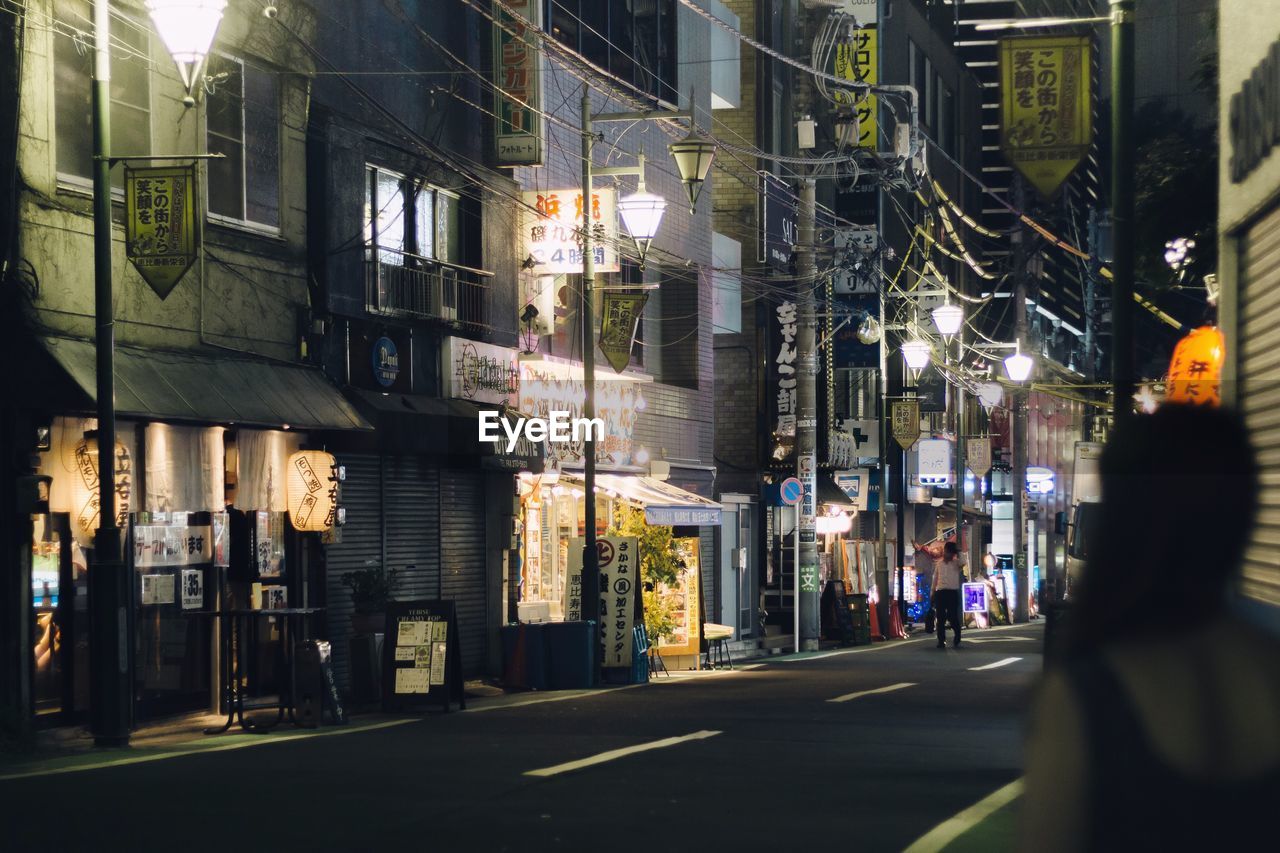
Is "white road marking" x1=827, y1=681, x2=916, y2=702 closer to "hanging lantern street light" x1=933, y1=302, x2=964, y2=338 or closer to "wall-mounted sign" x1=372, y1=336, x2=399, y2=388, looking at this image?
"wall-mounted sign" x1=372, y1=336, x2=399, y2=388

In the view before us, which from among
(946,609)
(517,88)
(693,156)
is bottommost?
(946,609)

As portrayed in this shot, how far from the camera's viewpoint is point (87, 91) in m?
19.0

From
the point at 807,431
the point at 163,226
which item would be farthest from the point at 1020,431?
the point at 163,226

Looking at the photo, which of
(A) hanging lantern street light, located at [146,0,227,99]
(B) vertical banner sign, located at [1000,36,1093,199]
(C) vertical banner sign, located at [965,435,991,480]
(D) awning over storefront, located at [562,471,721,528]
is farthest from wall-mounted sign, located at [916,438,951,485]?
(A) hanging lantern street light, located at [146,0,227,99]

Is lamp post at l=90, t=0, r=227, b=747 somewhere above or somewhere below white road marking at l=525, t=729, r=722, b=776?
above

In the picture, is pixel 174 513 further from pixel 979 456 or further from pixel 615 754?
pixel 979 456

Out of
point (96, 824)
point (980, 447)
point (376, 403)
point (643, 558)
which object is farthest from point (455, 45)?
point (980, 447)

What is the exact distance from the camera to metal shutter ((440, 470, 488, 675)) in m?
26.7

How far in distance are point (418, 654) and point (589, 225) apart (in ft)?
29.6

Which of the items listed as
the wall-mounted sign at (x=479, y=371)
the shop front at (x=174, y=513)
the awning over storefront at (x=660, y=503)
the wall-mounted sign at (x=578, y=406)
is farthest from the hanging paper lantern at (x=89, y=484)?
the awning over storefront at (x=660, y=503)

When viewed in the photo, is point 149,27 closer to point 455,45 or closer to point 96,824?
point 455,45

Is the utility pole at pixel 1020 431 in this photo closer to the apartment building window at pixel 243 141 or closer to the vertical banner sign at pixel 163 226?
the apartment building window at pixel 243 141

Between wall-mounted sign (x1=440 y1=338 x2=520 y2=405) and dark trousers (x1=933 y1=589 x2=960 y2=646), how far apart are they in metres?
10.6

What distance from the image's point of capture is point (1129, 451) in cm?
345
